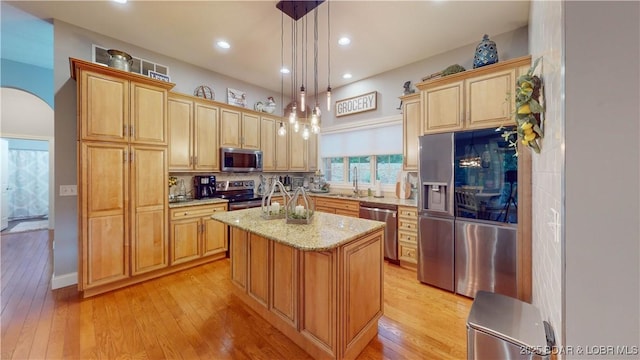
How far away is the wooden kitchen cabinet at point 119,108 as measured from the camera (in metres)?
Answer: 2.50

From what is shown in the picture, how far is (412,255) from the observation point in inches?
126

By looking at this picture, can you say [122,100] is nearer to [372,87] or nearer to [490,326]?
[372,87]

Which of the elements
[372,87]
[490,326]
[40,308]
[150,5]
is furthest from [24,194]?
[490,326]

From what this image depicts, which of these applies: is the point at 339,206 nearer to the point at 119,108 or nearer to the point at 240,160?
the point at 240,160

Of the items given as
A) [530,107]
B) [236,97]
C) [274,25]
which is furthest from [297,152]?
[530,107]

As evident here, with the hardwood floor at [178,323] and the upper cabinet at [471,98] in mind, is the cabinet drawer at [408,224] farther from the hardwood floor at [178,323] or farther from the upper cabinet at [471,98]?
the upper cabinet at [471,98]

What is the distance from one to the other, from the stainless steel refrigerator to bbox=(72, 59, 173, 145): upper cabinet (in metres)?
3.38

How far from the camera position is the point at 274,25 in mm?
2740

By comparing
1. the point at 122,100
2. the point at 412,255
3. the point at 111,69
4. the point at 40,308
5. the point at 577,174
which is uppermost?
the point at 111,69

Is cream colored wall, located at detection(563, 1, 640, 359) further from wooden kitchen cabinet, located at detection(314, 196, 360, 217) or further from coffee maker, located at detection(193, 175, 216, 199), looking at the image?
coffee maker, located at detection(193, 175, 216, 199)

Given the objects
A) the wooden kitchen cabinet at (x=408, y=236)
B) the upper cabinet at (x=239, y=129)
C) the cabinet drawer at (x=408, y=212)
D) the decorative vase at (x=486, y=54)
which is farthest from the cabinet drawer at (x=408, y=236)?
the upper cabinet at (x=239, y=129)

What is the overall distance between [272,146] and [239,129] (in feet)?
2.39

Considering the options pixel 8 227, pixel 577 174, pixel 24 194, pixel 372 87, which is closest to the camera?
pixel 577 174

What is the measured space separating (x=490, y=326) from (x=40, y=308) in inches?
151
